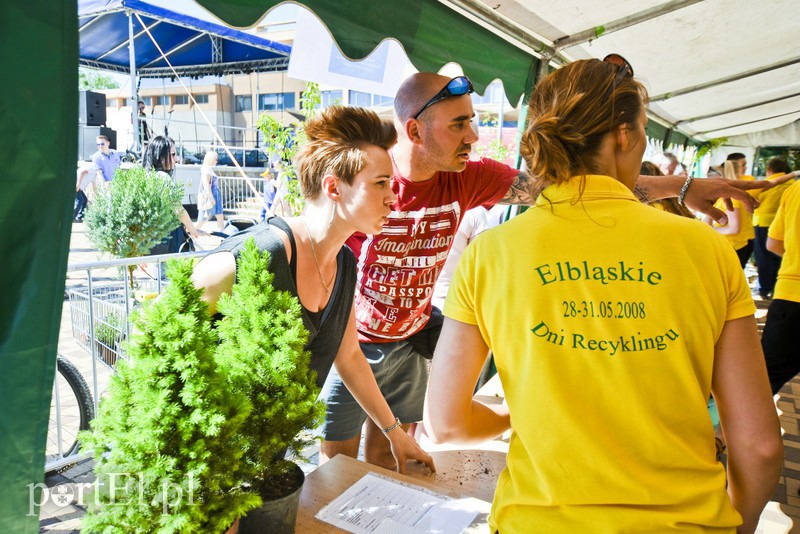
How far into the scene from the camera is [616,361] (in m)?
0.88

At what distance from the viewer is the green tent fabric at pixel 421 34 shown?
1.65 m

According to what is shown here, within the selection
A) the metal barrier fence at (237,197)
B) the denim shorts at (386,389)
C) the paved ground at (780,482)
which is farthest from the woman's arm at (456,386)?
the metal barrier fence at (237,197)

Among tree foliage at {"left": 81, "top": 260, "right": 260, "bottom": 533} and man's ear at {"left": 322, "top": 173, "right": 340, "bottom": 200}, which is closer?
tree foliage at {"left": 81, "top": 260, "right": 260, "bottom": 533}

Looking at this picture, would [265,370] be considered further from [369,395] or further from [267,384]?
[369,395]

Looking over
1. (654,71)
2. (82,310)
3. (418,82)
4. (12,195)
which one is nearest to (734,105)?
(654,71)

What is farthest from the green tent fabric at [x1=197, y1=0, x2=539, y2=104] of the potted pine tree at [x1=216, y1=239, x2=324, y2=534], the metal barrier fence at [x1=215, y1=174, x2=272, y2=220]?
the metal barrier fence at [x1=215, y1=174, x2=272, y2=220]

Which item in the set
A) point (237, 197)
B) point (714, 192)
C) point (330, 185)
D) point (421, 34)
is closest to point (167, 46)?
point (237, 197)

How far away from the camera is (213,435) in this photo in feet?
3.13

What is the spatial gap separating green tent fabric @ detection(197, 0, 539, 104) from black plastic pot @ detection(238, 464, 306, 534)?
129cm

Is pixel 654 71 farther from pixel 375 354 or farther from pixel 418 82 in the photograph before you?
pixel 375 354

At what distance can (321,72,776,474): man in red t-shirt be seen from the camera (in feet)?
7.31

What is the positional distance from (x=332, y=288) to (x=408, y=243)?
632 millimetres

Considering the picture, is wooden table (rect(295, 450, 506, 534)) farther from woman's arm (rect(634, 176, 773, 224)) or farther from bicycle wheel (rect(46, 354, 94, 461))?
bicycle wheel (rect(46, 354, 94, 461))

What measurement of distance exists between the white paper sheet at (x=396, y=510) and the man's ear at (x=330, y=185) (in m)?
0.85
